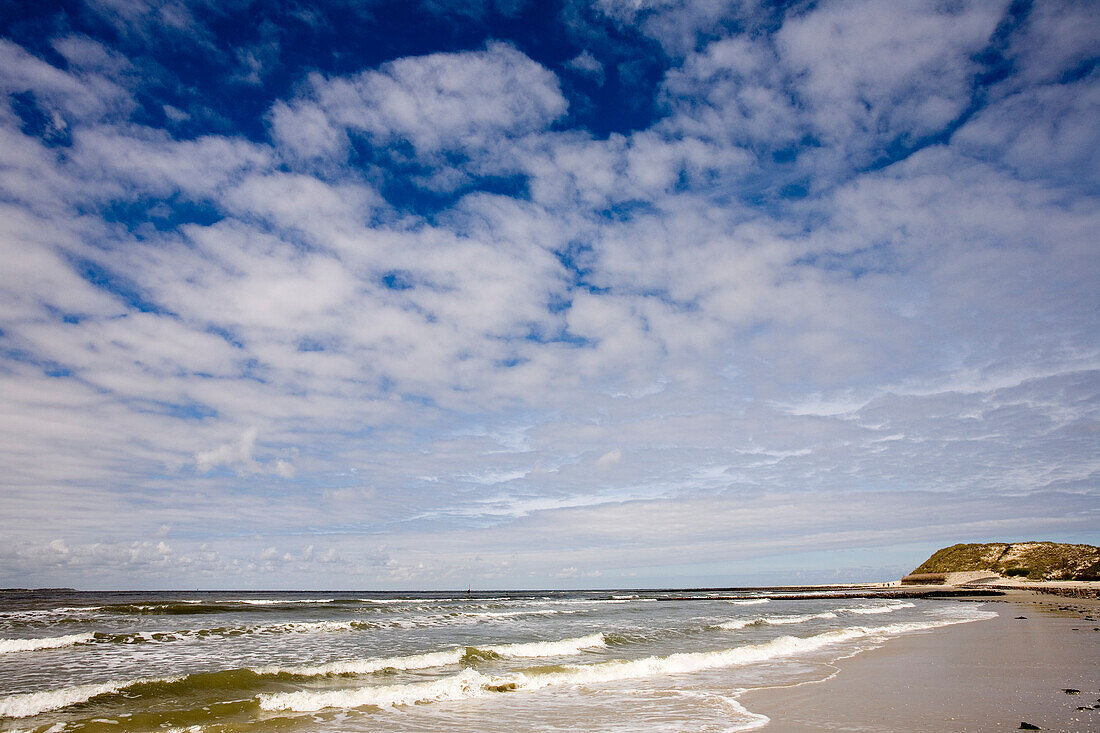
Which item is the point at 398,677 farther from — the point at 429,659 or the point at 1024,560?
the point at 1024,560

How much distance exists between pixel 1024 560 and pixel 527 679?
10822 cm

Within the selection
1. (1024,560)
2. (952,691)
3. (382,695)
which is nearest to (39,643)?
(382,695)

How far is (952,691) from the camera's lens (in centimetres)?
1177

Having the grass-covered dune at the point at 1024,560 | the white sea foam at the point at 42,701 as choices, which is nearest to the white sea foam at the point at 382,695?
the white sea foam at the point at 42,701

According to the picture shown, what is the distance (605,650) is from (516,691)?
27.4ft

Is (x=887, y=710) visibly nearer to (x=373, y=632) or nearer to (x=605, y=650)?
(x=605, y=650)

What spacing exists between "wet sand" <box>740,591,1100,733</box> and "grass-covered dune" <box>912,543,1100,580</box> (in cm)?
7544

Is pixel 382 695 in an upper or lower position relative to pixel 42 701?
lower

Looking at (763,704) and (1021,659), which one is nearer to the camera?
(763,704)

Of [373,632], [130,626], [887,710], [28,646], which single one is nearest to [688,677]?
[887,710]

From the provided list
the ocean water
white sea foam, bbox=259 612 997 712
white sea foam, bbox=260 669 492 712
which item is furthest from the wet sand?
white sea foam, bbox=260 669 492 712

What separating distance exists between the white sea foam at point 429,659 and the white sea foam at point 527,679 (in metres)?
2.23

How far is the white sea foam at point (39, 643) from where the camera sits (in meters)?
21.5

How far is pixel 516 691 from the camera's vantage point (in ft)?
44.9
